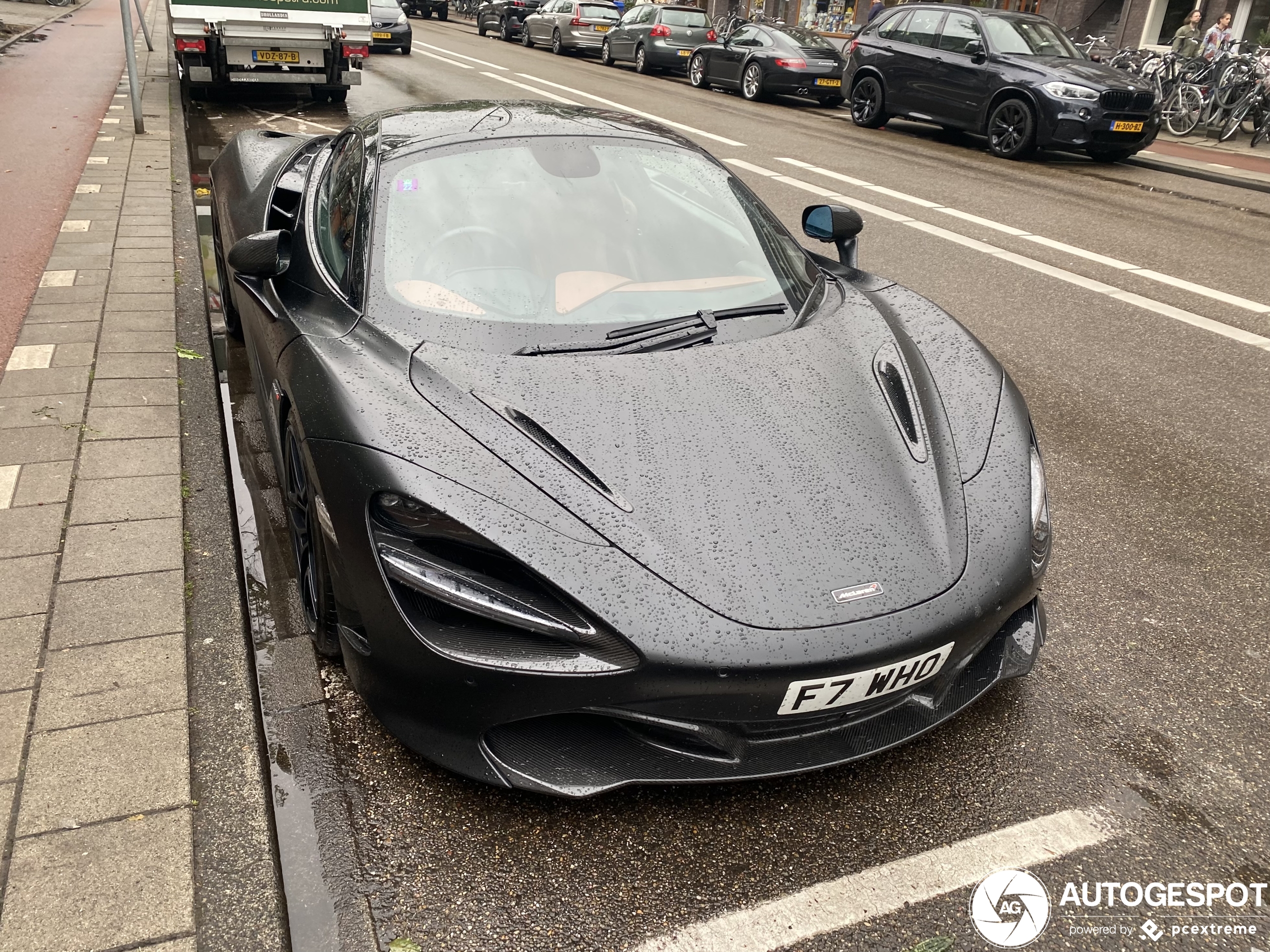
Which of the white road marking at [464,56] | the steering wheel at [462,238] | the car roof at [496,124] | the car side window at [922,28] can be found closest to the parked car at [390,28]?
the white road marking at [464,56]

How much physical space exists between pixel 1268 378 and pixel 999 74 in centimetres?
853

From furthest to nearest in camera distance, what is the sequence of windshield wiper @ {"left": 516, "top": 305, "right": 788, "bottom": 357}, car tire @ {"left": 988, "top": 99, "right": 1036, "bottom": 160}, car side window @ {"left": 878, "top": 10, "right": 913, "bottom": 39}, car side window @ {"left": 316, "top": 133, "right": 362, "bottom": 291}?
car side window @ {"left": 878, "top": 10, "right": 913, "bottom": 39}, car tire @ {"left": 988, "top": 99, "right": 1036, "bottom": 160}, car side window @ {"left": 316, "top": 133, "right": 362, "bottom": 291}, windshield wiper @ {"left": 516, "top": 305, "right": 788, "bottom": 357}

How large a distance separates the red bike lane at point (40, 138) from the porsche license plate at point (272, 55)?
195cm

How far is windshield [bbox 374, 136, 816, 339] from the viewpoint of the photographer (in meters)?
2.89

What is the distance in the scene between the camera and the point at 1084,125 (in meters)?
11.6

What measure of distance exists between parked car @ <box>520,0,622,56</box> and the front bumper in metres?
15.3

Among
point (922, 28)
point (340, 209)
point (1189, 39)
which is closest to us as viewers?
point (340, 209)

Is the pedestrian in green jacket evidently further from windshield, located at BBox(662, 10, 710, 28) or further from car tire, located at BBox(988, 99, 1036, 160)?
windshield, located at BBox(662, 10, 710, 28)

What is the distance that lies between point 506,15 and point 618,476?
30737 mm

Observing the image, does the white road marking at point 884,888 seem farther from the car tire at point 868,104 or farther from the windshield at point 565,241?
the car tire at point 868,104

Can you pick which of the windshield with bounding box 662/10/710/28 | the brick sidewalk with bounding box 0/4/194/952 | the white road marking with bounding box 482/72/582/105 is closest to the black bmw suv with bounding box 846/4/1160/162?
the white road marking with bounding box 482/72/582/105

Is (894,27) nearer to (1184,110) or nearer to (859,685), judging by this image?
(1184,110)

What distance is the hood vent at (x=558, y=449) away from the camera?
7.26 feet

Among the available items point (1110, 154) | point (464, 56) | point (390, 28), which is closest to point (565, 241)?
point (1110, 154)
